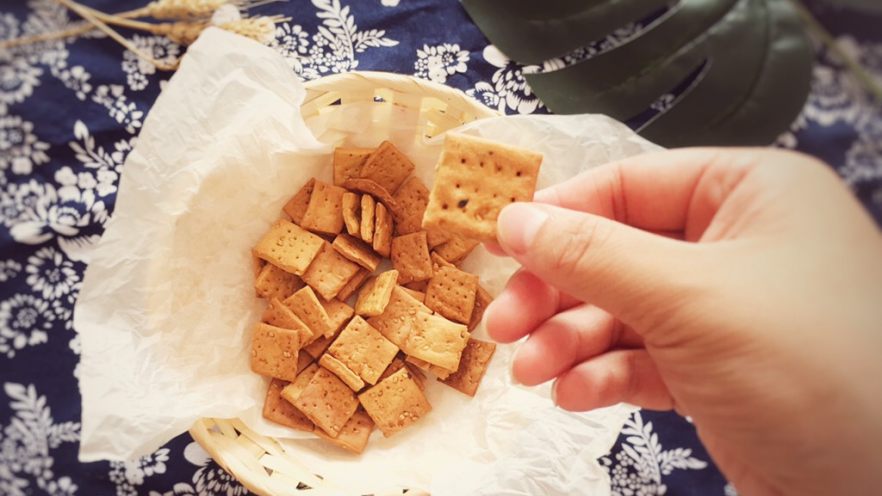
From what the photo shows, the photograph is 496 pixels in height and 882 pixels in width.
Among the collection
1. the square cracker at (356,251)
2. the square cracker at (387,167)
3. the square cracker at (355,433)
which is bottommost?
the square cracker at (355,433)

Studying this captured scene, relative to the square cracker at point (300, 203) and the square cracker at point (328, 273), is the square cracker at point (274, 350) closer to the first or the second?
the square cracker at point (328, 273)

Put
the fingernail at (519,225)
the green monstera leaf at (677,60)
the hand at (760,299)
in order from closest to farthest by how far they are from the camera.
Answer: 1. the hand at (760,299)
2. the fingernail at (519,225)
3. the green monstera leaf at (677,60)

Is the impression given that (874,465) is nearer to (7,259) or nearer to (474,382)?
(474,382)

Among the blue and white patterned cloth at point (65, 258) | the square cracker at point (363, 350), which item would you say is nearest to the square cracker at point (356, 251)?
the square cracker at point (363, 350)

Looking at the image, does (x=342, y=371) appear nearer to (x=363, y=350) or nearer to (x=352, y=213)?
(x=363, y=350)

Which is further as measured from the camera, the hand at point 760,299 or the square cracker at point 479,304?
the square cracker at point 479,304

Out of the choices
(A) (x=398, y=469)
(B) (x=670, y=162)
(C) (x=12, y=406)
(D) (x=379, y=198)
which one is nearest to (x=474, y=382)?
(A) (x=398, y=469)

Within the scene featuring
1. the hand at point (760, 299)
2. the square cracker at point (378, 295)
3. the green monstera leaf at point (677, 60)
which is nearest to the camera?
the hand at point (760, 299)
